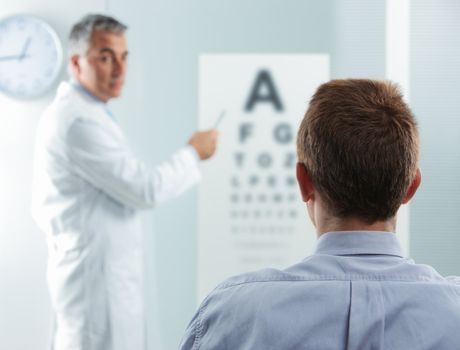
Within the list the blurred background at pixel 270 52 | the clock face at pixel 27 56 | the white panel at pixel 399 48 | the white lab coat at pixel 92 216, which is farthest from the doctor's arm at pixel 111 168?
the white panel at pixel 399 48

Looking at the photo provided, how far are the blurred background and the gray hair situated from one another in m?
0.24

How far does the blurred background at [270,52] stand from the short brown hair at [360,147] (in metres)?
1.61

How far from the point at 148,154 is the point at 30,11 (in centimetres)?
68

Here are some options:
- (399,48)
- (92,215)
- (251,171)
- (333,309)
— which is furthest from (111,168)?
(333,309)

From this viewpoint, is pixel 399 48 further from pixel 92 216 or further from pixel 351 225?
pixel 351 225

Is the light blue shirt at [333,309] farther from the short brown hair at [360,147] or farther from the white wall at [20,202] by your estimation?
the white wall at [20,202]

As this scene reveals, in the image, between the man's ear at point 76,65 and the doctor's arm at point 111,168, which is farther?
the man's ear at point 76,65

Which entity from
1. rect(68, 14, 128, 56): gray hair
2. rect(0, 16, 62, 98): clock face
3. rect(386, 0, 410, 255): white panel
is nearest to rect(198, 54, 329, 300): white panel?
rect(386, 0, 410, 255): white panel

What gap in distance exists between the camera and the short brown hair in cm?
72

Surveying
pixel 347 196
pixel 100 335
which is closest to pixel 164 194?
pixel 100 335

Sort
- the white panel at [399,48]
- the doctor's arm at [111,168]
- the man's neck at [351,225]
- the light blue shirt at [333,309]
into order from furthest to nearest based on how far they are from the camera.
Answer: the white panel at [399,48] → the doctor's arm at [111,168] → the man's neck at [351,225] → the light blue shirt at [333,309]

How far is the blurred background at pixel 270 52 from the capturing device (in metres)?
2.35

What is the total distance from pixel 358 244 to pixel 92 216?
4.38 ft

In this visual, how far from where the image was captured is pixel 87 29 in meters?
2.09
